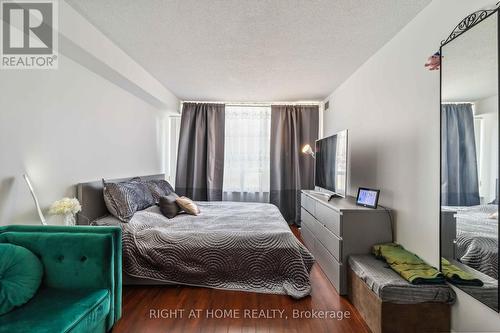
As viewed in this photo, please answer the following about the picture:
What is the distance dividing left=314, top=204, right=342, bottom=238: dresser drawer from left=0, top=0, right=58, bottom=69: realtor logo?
289 centimetres

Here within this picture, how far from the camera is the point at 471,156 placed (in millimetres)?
1507

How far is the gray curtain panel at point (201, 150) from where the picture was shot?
478 cm

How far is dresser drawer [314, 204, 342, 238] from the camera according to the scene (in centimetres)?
230

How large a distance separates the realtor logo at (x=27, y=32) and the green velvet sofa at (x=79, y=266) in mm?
1276

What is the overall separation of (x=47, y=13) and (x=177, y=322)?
2597 millimetres

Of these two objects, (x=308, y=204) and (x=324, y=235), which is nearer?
(x=324, y=235)

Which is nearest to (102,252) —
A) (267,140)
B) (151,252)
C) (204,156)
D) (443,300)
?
(151,252)

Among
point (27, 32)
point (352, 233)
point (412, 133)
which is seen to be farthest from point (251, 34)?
point (352, 233)

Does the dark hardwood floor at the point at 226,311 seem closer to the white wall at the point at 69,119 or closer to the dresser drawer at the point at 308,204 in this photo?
the dresser drawer at the point at 308,204

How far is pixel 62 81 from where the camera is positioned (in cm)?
223

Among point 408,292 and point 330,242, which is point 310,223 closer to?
point 330,242

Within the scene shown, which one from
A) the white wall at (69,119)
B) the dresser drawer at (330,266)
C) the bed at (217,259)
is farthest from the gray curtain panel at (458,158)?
the white wall at (69,119)

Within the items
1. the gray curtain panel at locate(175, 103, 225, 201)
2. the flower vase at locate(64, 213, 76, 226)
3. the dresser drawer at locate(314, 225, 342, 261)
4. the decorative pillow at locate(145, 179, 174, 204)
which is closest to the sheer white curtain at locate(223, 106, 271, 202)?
the gray curtain panel at locate(175, 103, 225, 201)

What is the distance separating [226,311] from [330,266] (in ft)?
3.77
